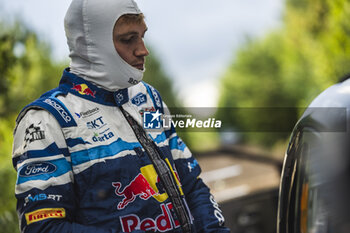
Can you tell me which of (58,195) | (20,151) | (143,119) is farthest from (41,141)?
(143,119)

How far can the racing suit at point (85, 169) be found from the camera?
1605 mm

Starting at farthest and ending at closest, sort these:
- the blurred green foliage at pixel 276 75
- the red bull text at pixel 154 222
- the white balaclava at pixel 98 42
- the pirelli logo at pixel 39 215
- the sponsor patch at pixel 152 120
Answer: the blurred green foliage at pixel 276 75, the sponsor patch at pixel 152 120, the white balaclava at pixel 98 42, the red bull text at pixel 154 222, the pirelli logo at pixel 39 215

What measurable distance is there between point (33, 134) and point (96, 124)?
0.27 metres

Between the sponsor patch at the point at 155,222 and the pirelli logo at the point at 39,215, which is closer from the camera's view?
the pirelli logo at the point at 39,215

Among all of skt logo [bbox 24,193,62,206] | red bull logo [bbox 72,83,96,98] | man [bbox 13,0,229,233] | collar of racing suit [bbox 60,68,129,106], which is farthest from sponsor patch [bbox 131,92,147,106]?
skt logo [bbox 24,193,62,206]

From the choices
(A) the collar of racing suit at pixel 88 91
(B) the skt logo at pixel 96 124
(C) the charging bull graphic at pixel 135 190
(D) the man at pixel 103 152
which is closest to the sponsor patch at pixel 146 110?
(D) the man at pixel 103 152

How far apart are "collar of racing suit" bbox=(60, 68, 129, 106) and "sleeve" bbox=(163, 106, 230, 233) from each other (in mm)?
326

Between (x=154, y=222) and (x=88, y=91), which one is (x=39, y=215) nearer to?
(x=154, y=222)

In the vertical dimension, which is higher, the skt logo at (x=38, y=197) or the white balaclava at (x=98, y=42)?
the white balaclava at (x=98, y=42)

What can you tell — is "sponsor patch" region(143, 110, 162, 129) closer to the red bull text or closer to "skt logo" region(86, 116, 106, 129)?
"skt logo" region(86, 116, 106, 129)

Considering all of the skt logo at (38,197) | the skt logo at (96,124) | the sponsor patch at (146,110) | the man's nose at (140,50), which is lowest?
the skt logo at (38,197)

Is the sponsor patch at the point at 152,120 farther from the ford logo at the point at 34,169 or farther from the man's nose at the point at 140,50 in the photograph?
the ford logo at the point at 34,169

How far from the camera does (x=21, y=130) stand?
5.58 feet

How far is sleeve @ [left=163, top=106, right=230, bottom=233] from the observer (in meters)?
1.94
